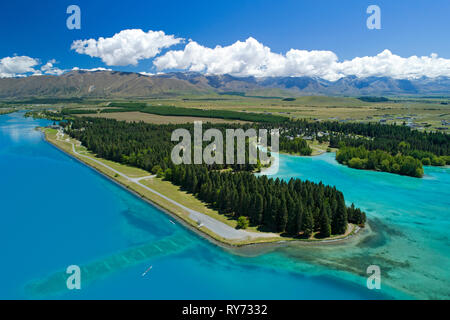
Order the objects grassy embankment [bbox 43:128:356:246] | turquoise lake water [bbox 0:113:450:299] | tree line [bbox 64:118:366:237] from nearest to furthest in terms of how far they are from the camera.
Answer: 1. turquoise lake water [bbox 0:113:450:299]
2. grassy embankment [bbox 43:128:356:246]
3. tree line [bbox 64:118:366:237]

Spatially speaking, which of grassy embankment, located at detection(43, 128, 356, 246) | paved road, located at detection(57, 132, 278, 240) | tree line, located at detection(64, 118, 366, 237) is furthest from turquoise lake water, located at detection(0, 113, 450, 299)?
tree line, located at detection(64, 118, 366, 237)

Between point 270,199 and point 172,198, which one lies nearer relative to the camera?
point 270,199

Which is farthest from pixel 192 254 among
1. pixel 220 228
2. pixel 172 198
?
pixel 172 198

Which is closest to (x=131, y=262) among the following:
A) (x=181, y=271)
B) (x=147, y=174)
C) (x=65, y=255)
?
(x=181, y=271)

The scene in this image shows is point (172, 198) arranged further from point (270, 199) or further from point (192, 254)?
point (270, 199)

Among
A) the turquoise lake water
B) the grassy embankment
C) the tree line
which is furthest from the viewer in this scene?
the tree line

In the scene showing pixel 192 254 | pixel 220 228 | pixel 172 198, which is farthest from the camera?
pixel 172 198

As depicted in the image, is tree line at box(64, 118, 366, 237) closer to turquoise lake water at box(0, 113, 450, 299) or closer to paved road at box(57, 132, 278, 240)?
paved road at box(57, 132, 278, 240)

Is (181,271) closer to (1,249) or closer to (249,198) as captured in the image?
(249,198)
